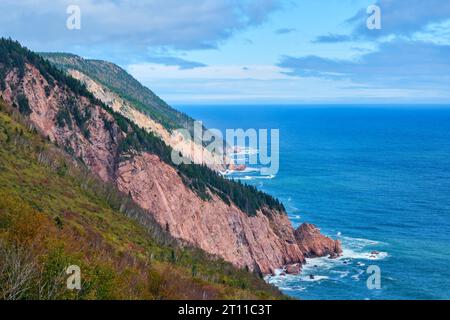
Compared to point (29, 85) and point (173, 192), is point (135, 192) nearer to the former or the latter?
point (173, 192)

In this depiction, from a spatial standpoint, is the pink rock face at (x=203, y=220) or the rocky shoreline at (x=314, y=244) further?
the rocky shoreline at (x=314, y=244)

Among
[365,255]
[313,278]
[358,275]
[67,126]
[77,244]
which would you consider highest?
[67,126]

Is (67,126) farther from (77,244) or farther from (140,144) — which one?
(77,244)

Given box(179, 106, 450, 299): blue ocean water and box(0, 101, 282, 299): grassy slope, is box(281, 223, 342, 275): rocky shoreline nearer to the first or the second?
box(179, 106, 450, 299): blue ocean water

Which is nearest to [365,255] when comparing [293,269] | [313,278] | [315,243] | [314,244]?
[315,243]

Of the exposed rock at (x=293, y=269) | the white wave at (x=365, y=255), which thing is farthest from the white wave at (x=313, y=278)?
the white wave at (x=365, y=255)

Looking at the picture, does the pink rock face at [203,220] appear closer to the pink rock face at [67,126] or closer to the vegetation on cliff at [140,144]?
the vegetation on cliff at [140,144]
